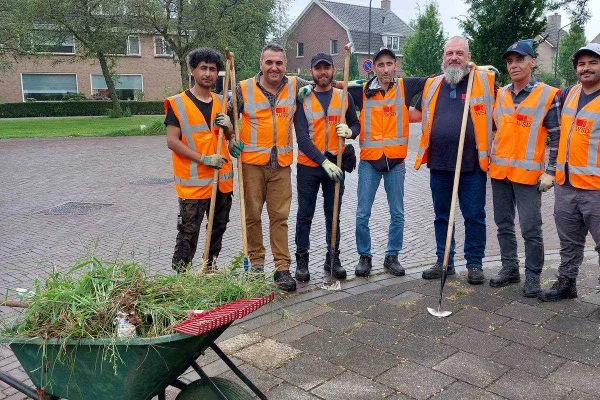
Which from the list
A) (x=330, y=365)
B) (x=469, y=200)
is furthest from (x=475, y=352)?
(x=469, y=200)

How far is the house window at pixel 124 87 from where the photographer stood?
134 feet

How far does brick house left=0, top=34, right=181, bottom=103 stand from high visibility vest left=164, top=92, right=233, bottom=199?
33748 millimetres

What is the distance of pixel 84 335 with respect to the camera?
2611 mm

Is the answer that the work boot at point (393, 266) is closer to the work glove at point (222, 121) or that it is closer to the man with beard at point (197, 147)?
the man with beard at point (197, 147)

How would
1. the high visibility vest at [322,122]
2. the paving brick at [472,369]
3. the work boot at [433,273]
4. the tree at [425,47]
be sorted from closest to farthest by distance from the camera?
the paving brick at [472,369], the high visibility vest at [322,122], the work boot at [433,273], the tree at [425,47]

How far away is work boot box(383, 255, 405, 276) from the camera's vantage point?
5805 mm

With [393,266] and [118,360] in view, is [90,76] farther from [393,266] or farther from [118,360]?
[118,360]

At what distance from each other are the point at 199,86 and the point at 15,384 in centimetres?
268

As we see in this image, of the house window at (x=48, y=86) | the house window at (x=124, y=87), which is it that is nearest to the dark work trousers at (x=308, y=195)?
the house window at (x=48, y=86)

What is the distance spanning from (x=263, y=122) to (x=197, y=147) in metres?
0.65

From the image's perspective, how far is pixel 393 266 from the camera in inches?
230

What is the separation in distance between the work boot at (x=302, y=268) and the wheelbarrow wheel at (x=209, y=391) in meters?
2.63

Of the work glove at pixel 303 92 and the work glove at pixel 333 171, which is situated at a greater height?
the work glove at pixel 303 92

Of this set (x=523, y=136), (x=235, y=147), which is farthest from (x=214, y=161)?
(x=523, y=136)
